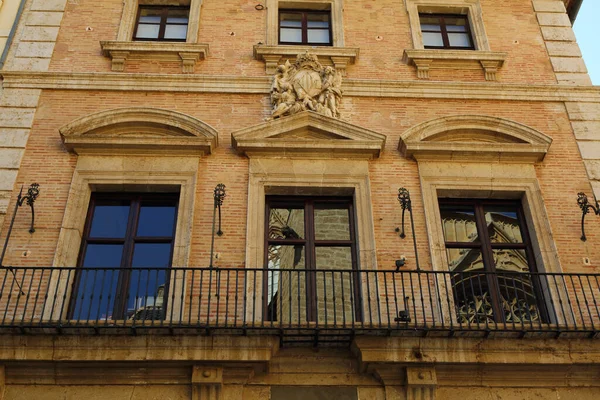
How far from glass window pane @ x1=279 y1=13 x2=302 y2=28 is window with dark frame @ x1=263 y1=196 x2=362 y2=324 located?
13.3 ft

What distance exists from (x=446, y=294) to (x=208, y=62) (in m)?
5.79

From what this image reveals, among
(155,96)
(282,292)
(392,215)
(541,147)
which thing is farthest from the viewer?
(155,96)

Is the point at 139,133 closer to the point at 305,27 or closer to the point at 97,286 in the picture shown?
the point at 97,286

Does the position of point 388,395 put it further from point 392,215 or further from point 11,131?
point 11,131

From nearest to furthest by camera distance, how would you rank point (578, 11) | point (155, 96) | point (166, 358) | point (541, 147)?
point (166, 358)
point (541, 147)
point (155, 96)
point (578, 11)

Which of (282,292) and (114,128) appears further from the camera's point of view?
(114,128)

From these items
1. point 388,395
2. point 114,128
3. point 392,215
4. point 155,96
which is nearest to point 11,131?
point 114,128

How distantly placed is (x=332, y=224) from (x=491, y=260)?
236 centimetres

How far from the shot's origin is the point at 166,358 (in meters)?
7.54

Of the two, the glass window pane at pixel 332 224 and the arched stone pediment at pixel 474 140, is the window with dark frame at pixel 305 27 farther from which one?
the glass window pane at pixel 332 224

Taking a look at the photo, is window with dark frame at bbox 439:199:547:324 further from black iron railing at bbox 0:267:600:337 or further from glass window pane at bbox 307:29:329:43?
glass window pane at bbox 307:29:329:43

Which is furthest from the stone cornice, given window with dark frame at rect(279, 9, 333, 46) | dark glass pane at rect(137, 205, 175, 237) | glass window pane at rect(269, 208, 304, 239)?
glass window pane at rect(269, 208, 304, 239)

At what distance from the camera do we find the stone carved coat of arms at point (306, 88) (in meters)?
10.6

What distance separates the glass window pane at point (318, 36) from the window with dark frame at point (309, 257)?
11.9ft
